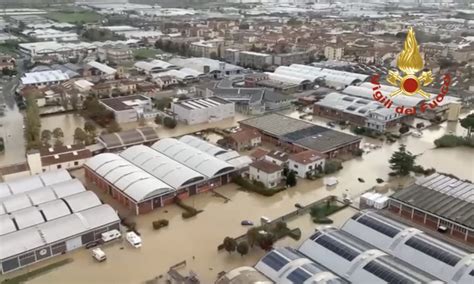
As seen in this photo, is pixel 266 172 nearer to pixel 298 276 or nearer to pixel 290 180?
pixel 290 180

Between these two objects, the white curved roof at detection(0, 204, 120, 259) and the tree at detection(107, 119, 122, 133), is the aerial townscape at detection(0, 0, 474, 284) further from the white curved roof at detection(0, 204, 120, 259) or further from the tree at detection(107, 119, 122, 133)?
the tree at detection(107, 119, 122, 133)

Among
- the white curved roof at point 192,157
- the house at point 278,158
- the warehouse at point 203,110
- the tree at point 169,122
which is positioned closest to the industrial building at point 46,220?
the white curved roof at point 192,157

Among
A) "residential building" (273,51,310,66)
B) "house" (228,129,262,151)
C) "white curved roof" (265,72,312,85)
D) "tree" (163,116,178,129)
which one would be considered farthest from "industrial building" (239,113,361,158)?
"residential building" (273,51,310,66)

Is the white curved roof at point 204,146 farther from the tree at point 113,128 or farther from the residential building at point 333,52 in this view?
the residential building at point 333,52

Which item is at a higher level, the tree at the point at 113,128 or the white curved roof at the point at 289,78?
the white curved roof at the point at 289,78

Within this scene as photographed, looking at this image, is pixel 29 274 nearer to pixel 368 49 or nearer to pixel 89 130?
pixel 89 130

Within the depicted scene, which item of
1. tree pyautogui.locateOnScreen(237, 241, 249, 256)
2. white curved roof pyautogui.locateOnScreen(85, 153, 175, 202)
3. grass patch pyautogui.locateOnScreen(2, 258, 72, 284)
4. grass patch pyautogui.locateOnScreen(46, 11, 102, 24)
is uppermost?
grass patch pyautogui.locateOnScreen(46, 11, 102, 24)
